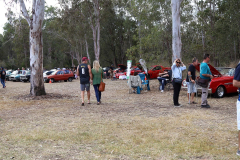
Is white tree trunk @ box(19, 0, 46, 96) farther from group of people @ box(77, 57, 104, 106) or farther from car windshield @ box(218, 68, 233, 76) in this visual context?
car windshield @ box(218, 68, 233, 76)

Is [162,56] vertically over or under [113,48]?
under

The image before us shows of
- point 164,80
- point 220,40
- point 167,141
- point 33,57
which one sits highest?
point 220,40

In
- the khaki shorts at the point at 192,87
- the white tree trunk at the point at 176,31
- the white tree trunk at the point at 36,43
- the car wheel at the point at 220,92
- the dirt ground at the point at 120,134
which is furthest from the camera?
the white tree trunk at the point at 176,31

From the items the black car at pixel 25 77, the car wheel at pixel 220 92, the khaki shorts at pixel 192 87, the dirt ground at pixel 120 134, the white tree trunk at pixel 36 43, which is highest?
the white tree trunk at pixel 36 43

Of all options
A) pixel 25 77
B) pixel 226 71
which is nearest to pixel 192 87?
pixel 226 71

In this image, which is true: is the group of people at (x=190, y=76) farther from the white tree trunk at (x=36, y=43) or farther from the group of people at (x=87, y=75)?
the white tree trunk at (x=36, y=43)

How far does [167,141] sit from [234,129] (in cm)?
204

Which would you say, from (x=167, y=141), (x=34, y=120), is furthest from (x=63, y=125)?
(x=167, y=141)

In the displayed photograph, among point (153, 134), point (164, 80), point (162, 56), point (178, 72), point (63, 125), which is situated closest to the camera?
point (153, 134)

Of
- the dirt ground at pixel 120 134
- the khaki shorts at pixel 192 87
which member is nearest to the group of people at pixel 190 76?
the khaki shorts at pixel 192 87

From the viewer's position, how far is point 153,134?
582 cm

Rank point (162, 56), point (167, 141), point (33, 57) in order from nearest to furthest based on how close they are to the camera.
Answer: point (167, 141) < point (33, 57) < point (162, 56)

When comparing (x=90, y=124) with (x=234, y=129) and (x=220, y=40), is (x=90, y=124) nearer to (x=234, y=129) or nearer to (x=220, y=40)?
(x=234, y=129)

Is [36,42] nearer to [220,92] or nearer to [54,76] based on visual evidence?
[220,92]
